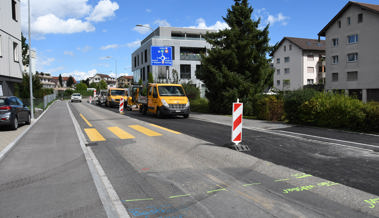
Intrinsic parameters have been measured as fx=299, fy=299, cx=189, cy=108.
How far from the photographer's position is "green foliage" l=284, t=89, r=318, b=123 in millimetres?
13164

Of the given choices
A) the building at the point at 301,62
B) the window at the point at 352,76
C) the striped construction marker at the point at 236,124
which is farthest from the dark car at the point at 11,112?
the building at the point at 301,62

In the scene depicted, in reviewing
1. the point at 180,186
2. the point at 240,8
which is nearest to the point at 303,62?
the point at 240,8

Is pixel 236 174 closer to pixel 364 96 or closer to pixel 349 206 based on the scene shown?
pixel 349 206

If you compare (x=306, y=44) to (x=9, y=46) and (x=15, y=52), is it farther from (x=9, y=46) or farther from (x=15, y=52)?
(x=9, y=46)

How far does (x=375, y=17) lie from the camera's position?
112 feet

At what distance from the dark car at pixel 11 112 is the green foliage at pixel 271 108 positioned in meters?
11.9

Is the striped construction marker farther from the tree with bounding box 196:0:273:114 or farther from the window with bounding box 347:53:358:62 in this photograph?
the window with bounding box 347:53:358:62

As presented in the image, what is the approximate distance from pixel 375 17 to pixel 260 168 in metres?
36.5

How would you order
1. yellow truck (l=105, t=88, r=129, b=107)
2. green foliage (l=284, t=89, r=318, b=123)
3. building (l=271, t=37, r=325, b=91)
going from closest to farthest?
green foliage (l=284, t=89, r=318, b=123)
yellow truck (l=105, t=88, r=129, b=107)
building (l=271, t=37, r=325, b=91)

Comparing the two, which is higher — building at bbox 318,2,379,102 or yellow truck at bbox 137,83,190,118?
building at bbox 318,2,379,102

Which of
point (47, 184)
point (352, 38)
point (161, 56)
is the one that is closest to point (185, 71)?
point (161, 56)

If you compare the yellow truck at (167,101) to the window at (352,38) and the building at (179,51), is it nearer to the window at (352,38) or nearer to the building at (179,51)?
the building at (179,51)

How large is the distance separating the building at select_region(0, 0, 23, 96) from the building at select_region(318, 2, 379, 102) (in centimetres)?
3131

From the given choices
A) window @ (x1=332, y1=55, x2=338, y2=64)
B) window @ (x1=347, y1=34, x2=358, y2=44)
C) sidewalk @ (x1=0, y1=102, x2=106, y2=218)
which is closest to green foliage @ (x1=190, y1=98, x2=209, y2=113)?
sidewalk @ (x1=0, y1=102, x2=106, y2=218)
